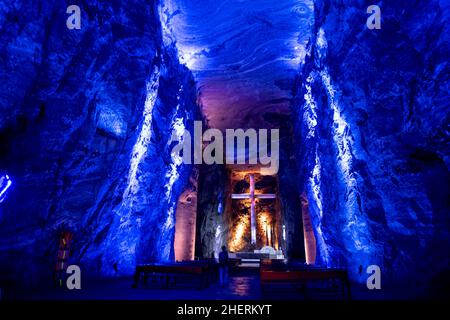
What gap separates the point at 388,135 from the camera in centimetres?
639

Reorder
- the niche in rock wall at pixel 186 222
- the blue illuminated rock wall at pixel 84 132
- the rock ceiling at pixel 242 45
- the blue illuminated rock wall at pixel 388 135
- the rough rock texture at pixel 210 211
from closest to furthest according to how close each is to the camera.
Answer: the blue illuminated rock wall at pixel 388 135
the blue illuminated rock wall at pixel 84 132
the rock ceiling at pixel 242 45
the niche in rock wall at pixel 186 222
the rough rock texture at pixel 210 211

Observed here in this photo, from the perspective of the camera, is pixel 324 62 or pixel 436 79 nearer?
pixel 436 79

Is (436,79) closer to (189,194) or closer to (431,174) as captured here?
(431,174)

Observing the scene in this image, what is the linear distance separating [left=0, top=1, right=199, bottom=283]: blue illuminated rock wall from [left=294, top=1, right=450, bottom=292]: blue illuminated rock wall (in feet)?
19.6

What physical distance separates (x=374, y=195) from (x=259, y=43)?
24.4 ft

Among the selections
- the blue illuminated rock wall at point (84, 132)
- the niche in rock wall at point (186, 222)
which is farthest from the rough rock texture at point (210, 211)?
the blue illuminated rock wall at point (84, 132)

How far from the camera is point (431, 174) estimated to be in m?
5.71

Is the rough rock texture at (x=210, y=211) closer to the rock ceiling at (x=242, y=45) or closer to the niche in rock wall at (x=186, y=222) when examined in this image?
the niche in rock wall at (x=186, y=222)

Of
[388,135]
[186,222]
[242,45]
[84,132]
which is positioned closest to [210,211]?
[186,222]

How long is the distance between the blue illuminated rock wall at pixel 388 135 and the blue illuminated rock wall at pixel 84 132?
596 centimetres

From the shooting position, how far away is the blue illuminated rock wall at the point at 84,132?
18.1 ft

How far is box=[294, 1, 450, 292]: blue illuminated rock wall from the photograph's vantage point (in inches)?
209

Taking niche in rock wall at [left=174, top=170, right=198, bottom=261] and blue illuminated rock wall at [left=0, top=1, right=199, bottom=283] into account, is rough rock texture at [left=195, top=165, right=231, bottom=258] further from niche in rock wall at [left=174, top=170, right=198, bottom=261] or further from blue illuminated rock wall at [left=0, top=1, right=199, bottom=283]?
blue illuminated rock wall at [left=0, top=1, right=199, bottom=283]

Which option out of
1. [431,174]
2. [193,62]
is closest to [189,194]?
[193,62]
